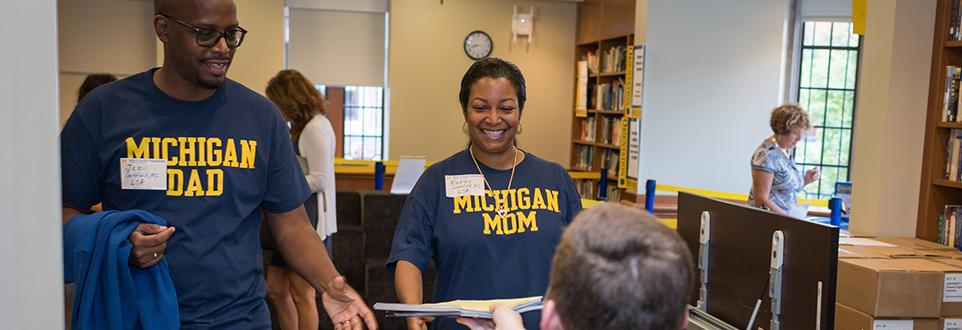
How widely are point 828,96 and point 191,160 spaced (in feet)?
22.9

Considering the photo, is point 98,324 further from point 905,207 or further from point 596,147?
point 596,147

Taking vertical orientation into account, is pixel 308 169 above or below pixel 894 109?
below

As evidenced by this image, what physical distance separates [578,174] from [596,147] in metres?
0.58

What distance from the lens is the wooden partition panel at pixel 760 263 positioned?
193 cm

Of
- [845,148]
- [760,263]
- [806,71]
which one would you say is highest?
[806,71]

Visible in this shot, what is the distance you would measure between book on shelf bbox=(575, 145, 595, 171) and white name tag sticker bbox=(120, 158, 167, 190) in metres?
7.99

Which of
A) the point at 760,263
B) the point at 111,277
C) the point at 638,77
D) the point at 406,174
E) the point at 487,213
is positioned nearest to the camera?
the point at 111,277

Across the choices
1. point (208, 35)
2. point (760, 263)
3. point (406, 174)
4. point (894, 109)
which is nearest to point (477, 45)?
point (406, 174)

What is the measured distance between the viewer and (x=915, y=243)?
12.8ft

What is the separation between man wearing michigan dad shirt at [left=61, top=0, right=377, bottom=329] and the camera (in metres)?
1.79

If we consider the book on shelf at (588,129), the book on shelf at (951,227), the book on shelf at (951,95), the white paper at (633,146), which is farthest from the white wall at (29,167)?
the book on shelf at (588,129)

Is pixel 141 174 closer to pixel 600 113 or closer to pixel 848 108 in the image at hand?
pixel 848 108

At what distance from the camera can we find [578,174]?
356 inches

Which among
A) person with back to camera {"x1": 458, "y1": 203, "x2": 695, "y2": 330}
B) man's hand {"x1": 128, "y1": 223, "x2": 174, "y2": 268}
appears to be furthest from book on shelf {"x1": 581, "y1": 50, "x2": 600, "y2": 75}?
person with back to camera {"x1": 458, "y1": 203, "x2": 695, "y2": 330}
